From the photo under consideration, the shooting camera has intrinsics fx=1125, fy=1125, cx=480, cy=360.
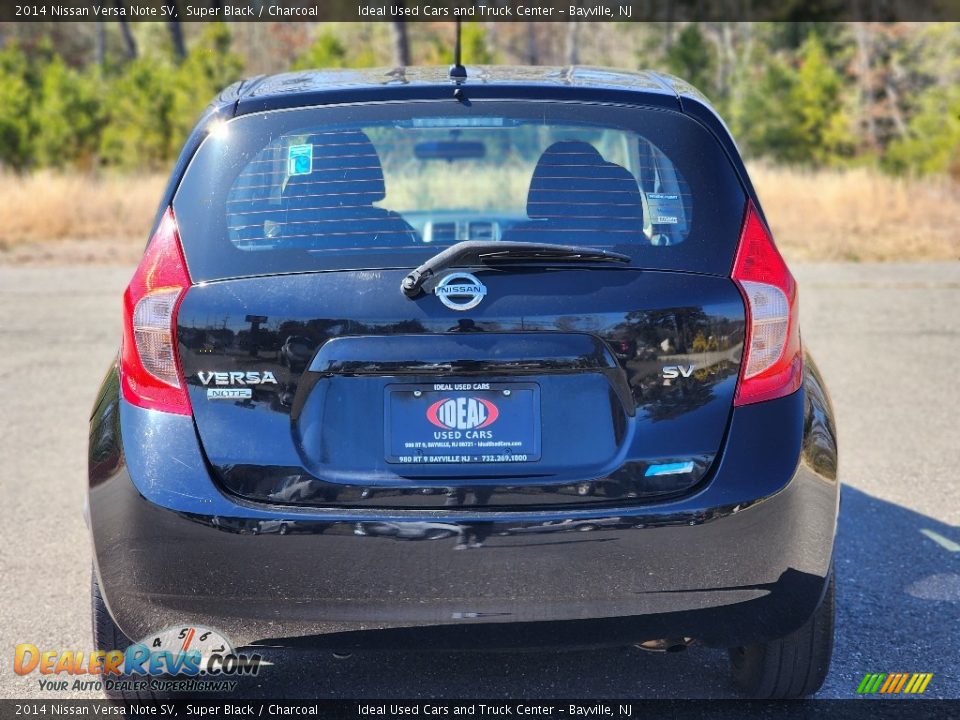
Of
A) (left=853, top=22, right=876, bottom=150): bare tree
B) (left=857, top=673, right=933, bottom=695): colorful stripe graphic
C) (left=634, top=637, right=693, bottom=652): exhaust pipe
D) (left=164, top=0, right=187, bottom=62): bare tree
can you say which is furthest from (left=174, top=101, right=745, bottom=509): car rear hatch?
(left=853, top=22, right=876, bottom=150): bare tree

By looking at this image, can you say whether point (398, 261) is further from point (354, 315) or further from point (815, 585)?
point (815, 585)

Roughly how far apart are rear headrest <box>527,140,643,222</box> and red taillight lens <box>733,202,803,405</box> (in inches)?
11.2

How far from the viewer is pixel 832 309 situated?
10633 mm

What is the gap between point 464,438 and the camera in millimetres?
2621

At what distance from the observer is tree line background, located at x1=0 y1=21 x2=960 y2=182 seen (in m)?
26.5

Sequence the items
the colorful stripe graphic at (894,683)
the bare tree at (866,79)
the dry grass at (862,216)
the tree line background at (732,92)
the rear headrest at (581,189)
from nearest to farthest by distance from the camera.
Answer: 1. the rear headrest at (581,189)
2. the colorful stripe graphic at (894,683)
3. the dry grass at (862,216)
4. the tree line background at (732,92)
5. the bare tree at (866,79)

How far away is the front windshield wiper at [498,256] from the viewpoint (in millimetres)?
2648

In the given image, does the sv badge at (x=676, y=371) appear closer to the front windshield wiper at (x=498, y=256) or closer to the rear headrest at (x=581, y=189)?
the front windshield wiper at (x=498, y=256)

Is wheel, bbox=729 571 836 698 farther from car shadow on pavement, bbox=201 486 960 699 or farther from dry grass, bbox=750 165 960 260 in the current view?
dry grass, bbox=750 165 960 260

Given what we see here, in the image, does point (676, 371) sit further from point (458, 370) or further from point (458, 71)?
point (458, 71)

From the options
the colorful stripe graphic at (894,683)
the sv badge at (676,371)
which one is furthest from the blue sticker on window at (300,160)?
the colorful stripe graphic at (894,683)

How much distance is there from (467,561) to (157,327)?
942 millimetres

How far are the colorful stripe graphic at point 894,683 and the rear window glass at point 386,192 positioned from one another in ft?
4.70

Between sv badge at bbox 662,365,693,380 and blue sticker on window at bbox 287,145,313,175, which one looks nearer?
sv badge at bbox 662,365,693,380
